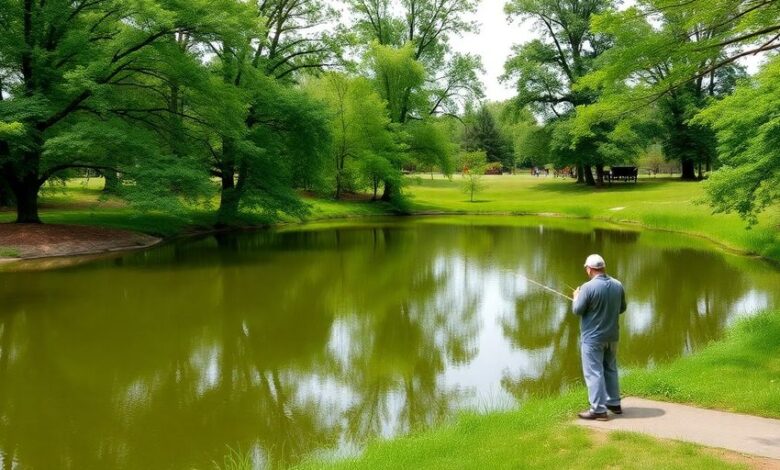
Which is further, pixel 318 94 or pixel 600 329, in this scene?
pixel 318 94

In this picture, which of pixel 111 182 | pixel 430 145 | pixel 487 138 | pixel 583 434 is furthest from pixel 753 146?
pixel 487 138

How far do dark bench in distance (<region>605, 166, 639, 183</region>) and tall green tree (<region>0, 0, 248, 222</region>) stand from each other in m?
39.4

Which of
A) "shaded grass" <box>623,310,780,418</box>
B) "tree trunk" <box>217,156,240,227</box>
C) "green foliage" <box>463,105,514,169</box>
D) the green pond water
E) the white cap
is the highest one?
"green foliage" <box>463,105,514,169</box>

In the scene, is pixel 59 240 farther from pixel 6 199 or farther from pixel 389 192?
pixel 389 192

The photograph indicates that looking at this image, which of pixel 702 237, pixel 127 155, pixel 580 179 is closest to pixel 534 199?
pixel 580 179

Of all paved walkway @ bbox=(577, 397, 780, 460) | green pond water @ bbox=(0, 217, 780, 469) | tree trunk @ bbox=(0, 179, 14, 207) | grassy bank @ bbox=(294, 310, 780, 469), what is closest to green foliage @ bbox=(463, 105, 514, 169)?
tree trunk @ bbox=(0, 179, 14, 207)

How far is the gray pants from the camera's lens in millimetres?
6297

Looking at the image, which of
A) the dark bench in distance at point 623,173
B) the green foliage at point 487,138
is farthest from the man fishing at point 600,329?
the green foliage at point 487,138

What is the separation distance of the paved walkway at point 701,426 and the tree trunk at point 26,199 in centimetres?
2435

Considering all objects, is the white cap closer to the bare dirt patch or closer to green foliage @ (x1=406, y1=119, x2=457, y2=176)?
the bare dirt patch

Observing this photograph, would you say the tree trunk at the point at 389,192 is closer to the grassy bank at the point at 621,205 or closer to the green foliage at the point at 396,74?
the grassy bank at the point at 621,205

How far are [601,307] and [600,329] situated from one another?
239mm

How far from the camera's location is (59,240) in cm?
2219

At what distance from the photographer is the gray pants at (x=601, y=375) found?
6.30 meters
